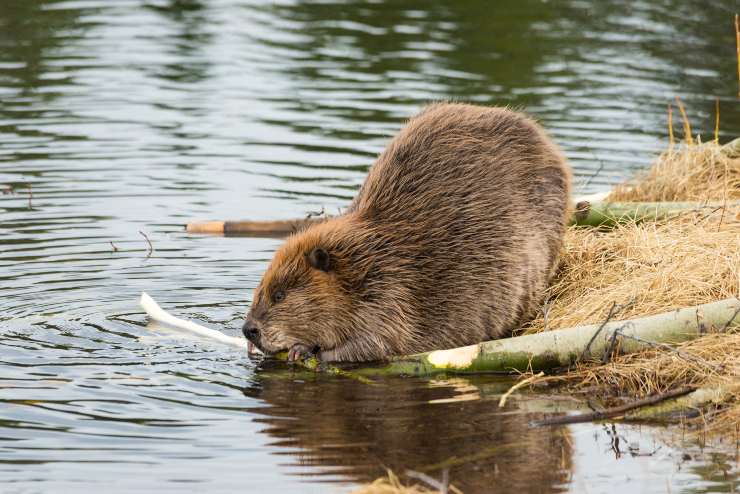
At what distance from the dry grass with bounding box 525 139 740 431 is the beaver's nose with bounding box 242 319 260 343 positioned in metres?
1.45

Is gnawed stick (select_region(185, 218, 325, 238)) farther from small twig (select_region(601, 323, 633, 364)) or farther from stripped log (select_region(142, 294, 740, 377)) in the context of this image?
small twig (select_region(601, 323, 633, 364))

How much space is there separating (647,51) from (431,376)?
34.4ft

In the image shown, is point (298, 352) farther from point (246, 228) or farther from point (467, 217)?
point (246, 228)

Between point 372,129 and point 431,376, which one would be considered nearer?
point 431,376

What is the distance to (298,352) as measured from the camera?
6738 millimetres

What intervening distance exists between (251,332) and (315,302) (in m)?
0.36

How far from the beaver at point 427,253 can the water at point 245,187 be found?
1.28 ft

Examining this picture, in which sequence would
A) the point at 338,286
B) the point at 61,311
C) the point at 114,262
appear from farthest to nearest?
the point at 114,262 → the point at 61,311 → the point at 338,286

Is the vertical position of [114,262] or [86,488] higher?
[86,488]

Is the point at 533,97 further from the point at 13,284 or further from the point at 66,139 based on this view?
the point at 13,284

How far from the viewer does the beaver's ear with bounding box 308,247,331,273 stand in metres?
6.73

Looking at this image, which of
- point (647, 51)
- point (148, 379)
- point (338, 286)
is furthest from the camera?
point (647, 51)

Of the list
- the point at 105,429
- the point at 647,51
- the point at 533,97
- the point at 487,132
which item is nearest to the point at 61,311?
the point at 105,429

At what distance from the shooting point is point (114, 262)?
855 centimetres
